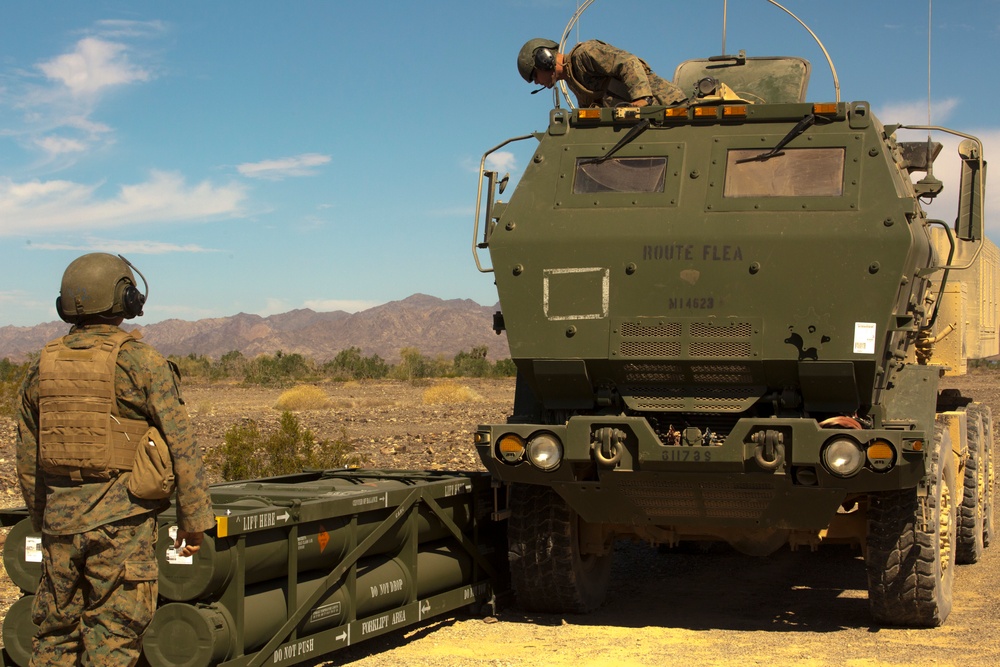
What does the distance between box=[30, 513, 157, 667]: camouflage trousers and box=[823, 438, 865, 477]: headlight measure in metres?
3.71

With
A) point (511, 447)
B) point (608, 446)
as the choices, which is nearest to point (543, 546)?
point (511, 447)

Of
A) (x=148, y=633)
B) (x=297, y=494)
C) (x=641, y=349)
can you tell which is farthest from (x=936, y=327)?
(x=148, y=633)

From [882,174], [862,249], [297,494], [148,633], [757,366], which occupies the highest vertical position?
[882,174]

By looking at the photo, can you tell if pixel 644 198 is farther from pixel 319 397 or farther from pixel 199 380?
pixel 199 380

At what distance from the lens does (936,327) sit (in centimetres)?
1009

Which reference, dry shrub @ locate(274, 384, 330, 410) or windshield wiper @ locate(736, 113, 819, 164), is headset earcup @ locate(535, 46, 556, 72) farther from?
dry shrub @ locate(274, 384, 330, 410)

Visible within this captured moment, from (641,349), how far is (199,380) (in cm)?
4309

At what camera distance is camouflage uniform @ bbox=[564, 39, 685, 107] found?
8711 mm

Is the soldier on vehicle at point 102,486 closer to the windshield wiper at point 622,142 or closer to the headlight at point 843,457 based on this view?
the headlight at point 843,457

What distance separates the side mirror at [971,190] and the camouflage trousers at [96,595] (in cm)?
528

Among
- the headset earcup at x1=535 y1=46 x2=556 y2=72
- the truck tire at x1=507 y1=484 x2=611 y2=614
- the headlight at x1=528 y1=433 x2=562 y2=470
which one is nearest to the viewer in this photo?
the headlight at x1=528 y1=433 x2=562 y2=470

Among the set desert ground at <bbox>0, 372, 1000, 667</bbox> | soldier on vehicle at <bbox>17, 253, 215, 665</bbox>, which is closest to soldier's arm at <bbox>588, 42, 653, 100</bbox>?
desert ground at <bbox>0, 372, 1000, 667</bbox>

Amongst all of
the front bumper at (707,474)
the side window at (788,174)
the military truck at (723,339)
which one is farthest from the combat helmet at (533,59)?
the front bumper at (707,474)

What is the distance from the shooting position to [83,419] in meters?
5.07
